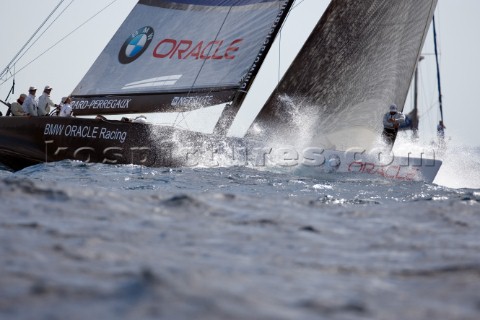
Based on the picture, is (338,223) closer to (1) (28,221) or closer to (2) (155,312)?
(1) (28,221)

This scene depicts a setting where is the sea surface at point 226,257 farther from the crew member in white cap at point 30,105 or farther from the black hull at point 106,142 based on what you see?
the crew member in white cap at point 30,105

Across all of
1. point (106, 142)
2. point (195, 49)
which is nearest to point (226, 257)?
point (106, 142)

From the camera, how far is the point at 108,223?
322cm

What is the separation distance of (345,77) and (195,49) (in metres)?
2.41

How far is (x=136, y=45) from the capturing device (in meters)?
11.6

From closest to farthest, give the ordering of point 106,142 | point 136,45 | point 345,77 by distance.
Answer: point 106,142
point 345,77
point 136,45

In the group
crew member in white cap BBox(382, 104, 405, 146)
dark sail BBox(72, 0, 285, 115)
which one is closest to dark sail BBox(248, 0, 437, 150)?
crew member in white cap BBox(382, 104, 405, 146)

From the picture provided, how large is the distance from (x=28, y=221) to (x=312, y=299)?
58.6 inches

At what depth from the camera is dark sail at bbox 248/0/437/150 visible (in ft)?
37.3

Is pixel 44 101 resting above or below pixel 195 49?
below

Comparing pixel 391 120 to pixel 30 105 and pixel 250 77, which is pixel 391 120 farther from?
pixel 30 105

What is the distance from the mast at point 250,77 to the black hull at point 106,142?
0.95 m

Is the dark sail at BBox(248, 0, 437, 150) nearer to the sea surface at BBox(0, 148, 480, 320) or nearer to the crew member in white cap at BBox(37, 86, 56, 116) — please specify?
the crew member in white cap at BBox(37, 86, 56, 116)

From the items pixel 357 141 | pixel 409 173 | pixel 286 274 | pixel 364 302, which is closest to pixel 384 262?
pixel 286 274
